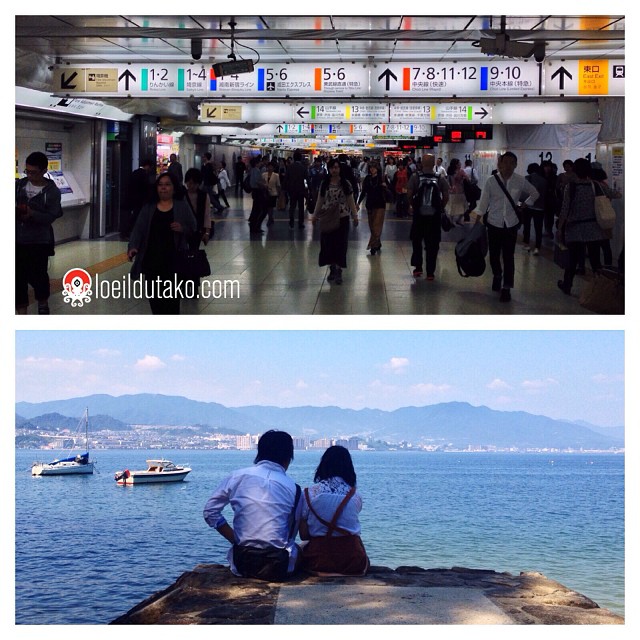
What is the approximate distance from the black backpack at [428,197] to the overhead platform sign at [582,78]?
2.01m

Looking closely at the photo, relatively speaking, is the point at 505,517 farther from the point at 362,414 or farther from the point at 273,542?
the point at 273,542

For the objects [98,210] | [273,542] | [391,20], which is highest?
[391,20]

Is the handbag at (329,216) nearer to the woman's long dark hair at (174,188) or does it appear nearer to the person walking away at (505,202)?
the person walking away at (505,202)

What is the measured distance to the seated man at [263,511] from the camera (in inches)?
246

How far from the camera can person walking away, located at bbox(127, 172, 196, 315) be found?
8.27 m

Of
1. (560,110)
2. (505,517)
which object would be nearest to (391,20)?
(505,517)

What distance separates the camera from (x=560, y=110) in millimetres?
17844

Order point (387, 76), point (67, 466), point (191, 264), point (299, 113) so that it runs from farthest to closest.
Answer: point (299, 113) < point (387, 76) < point (67, 466) < point (191, 264)

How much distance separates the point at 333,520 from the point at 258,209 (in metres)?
13.9

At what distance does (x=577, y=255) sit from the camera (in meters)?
11.3

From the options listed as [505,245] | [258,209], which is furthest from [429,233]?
[258,209]

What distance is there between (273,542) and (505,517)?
550cm

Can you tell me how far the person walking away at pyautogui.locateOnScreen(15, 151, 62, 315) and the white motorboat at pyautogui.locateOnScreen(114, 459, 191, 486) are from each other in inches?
96.1

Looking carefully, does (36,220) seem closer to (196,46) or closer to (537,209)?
(196,46)
